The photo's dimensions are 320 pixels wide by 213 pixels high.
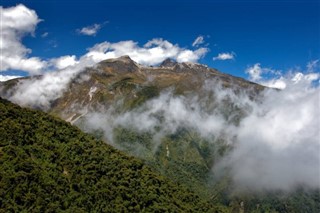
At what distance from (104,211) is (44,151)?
3173 centimetres

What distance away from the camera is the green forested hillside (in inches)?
5094

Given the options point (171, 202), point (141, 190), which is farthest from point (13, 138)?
point (171, 202)

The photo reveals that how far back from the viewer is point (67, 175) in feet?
485

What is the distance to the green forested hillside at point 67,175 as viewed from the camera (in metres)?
129

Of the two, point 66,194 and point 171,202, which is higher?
point 171,202

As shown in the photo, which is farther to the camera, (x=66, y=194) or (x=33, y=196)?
(x=66, y=194)

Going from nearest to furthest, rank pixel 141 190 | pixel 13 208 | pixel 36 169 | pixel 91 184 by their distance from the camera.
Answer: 1. pixel 13 208
2. pixel 36 169
3. pixel 91 184
4. pixel 141 190

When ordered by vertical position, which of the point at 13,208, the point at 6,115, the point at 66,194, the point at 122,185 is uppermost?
the point at 6,115

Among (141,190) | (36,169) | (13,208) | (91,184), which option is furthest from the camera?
(141,190)

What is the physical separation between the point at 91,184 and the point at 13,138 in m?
32.4

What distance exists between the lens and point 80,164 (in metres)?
157

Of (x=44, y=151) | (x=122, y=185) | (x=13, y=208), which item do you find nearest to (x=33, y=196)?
(x=13, y=208)

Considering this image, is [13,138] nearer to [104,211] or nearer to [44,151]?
[44,151]

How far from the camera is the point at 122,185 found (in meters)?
159
